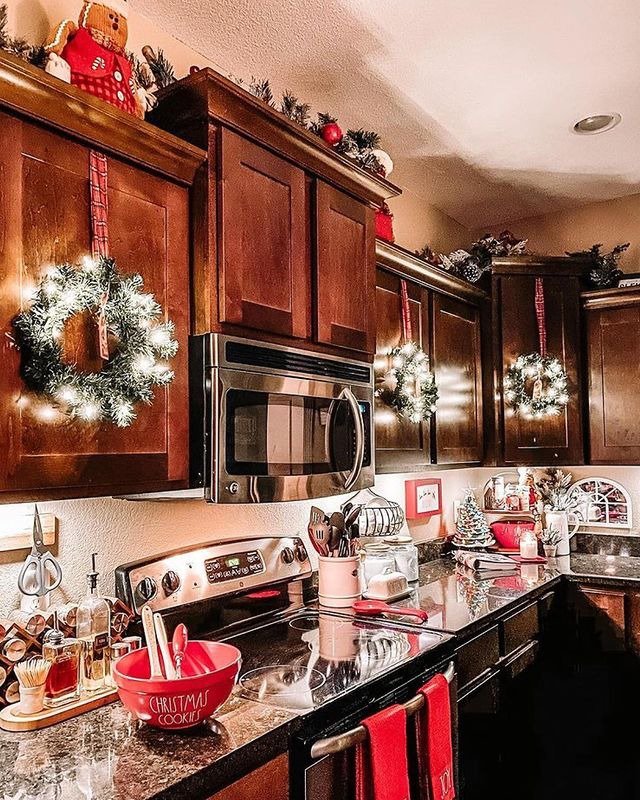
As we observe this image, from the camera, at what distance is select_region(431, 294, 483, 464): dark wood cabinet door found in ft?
9.73

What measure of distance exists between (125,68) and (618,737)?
9.87ft

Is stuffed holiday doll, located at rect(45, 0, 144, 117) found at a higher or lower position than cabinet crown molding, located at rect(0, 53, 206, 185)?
higher

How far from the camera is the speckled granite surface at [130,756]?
3.79 ft

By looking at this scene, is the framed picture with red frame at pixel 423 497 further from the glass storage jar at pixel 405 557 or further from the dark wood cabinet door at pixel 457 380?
the glass storage jar at pixel 405 557

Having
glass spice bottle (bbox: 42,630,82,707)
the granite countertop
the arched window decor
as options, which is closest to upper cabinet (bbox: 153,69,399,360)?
glass spice bottle (bbox: 42,630,82,707)

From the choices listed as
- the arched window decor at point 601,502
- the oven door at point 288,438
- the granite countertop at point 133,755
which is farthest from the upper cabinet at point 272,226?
the arched window decor at point 601,502

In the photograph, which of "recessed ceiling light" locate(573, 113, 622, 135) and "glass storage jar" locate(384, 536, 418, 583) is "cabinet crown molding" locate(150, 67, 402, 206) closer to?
"recessed ceiling light" locate(573, 113, 622, 135)

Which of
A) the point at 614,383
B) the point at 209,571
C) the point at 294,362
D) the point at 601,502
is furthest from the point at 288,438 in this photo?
the point at 601,502

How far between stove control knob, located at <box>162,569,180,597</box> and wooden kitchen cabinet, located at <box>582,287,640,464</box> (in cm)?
224

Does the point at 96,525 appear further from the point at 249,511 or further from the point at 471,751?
the point at 471,751

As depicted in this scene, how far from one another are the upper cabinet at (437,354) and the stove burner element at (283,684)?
3.08 feet

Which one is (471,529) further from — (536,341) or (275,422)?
(275,422)

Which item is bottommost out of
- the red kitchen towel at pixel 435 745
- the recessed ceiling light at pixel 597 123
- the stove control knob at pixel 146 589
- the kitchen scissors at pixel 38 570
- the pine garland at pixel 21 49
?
the red kitchen towel at pixel 435 745

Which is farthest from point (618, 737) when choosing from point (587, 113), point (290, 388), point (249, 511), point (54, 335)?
point (54, 335)
